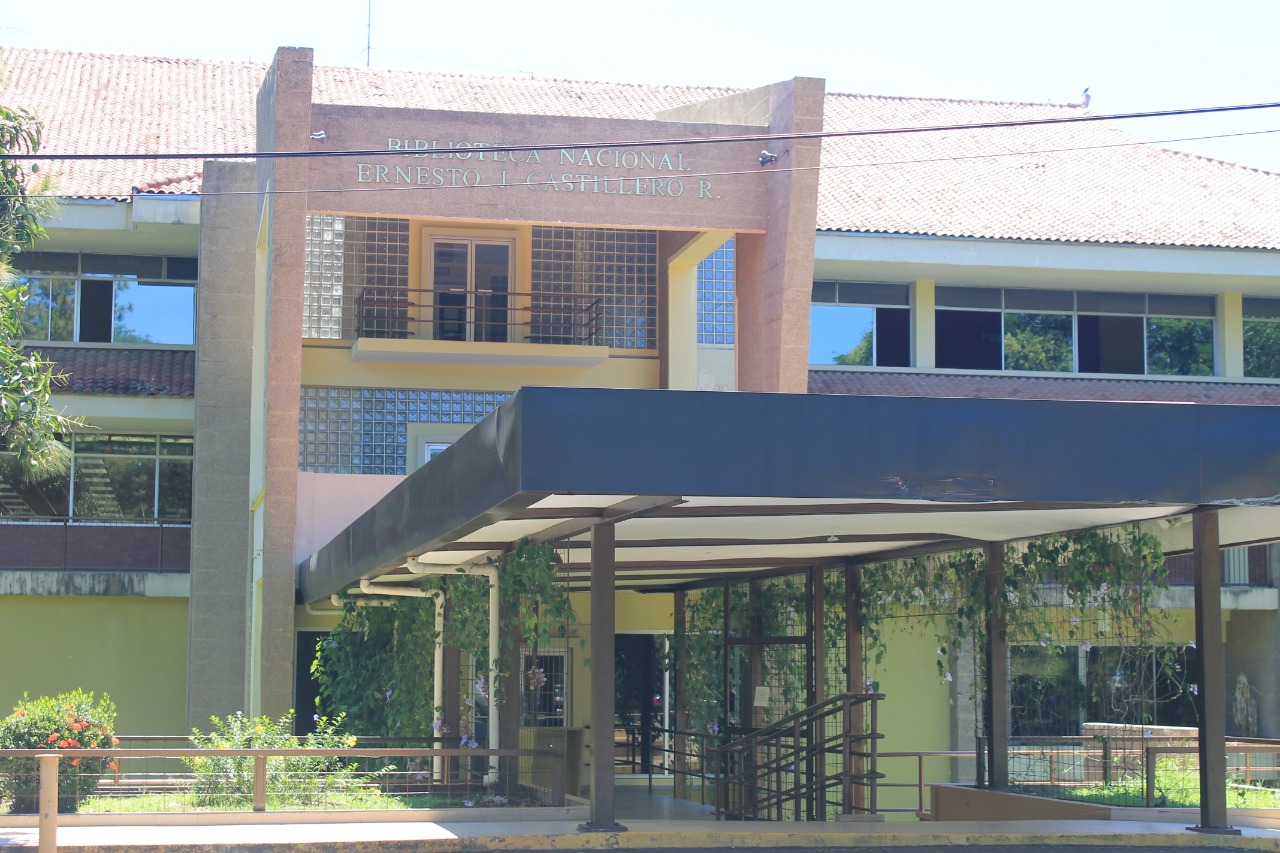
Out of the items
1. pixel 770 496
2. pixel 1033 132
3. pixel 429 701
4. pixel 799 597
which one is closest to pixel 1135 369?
pixel 1033 132

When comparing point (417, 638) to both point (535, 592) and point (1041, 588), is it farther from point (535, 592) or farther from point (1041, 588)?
point (1041, 588)

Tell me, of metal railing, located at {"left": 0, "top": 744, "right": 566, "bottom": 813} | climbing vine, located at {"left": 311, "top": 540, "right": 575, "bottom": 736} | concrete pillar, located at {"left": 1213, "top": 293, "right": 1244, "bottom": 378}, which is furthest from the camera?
concrete pillar, located at {"left": 1213, "top": 293, "right": 1244, "bottom": 378}

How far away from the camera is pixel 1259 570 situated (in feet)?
94.7

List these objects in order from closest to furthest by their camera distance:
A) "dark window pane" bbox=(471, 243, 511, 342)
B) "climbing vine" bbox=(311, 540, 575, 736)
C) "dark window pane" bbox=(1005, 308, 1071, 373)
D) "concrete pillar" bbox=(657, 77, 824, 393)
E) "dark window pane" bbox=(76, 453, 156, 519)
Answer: "climbing vine" bbox=(311, 540, 575, 736)
"concrete pillar" bbox=(657, 77, 824, 393)
"dark window pane" bbox=(471, 243, 511, 342)
"dark window pane" bbox=(76, 453, 156, 519)
"dark window pane" bbox=(1005, 308, 1071, 373)

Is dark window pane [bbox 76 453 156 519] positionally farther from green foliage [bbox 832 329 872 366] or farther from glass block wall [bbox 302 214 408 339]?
green foliage [bbox 832 329 872 366]

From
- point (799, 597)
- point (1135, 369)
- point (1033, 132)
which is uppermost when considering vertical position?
point (1033, 132)

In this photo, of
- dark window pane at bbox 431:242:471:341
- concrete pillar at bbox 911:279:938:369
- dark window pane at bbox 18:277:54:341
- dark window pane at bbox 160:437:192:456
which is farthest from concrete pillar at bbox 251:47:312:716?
concrete pillar at bbox 911:279:938:369

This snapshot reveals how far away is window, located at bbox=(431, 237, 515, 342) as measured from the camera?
2552 cm

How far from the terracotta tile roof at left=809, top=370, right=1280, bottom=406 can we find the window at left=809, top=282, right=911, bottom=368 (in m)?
0.48

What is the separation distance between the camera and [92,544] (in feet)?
91.0

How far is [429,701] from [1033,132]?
2122cm

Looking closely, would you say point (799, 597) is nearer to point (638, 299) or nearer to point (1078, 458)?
point (1078, 458)

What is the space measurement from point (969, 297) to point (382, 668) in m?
14.4

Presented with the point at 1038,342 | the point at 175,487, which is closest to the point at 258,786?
the point at 175,487
